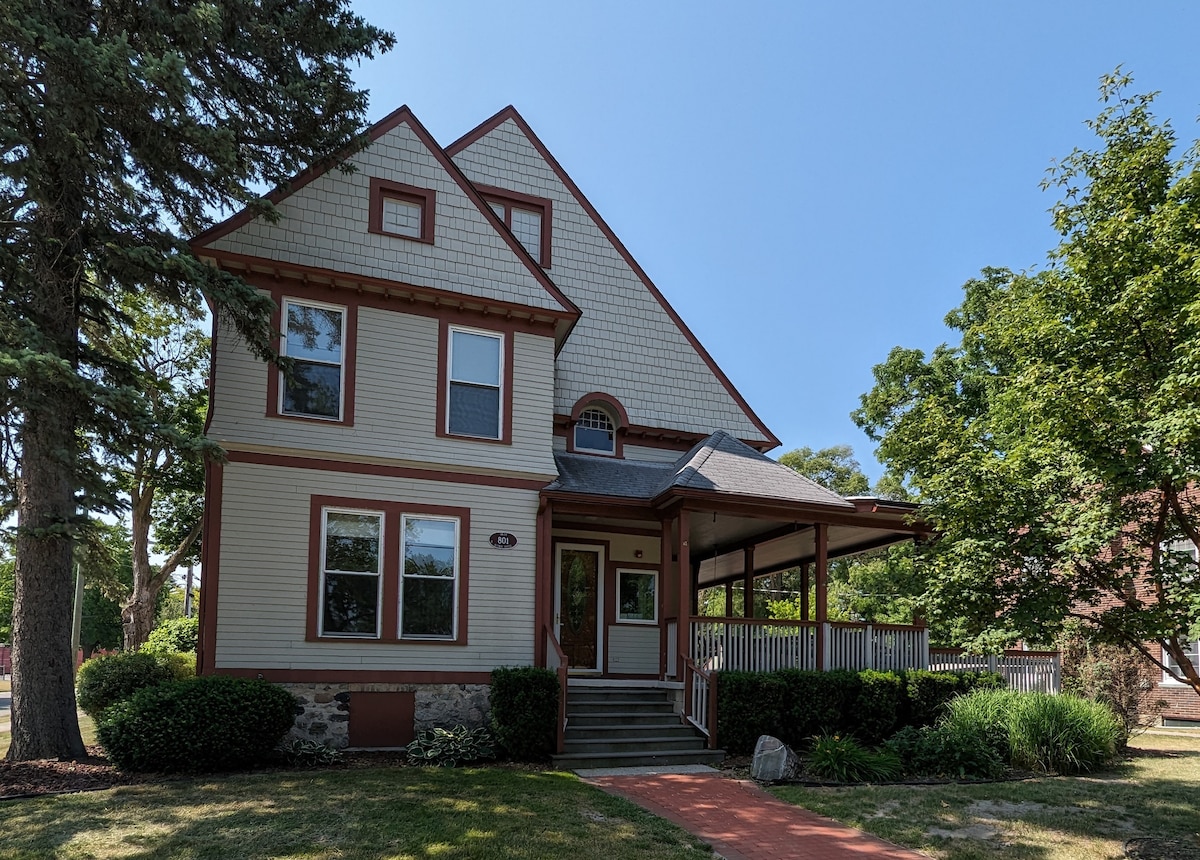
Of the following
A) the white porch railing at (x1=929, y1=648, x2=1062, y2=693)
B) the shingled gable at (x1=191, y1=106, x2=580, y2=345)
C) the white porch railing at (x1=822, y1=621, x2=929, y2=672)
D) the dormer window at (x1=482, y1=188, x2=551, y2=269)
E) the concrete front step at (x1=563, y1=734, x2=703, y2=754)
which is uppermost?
the dormer window at (x1=482, y1=188, x2=551, y2=269)

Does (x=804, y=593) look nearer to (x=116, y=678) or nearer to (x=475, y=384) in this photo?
(x=475, y=384)

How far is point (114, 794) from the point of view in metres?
8.26

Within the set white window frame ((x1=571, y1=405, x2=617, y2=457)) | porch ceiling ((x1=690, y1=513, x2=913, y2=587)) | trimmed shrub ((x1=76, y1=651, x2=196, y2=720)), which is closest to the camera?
trimmed shrub ((x1=76, y1=651, x2=196, y2=720))

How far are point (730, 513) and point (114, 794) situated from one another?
331 inches

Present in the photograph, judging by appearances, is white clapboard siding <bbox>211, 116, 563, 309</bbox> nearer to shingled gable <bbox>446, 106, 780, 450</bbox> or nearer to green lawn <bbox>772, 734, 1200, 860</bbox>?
shingled gable <bbox>446, 106, 780, 450</bbox>

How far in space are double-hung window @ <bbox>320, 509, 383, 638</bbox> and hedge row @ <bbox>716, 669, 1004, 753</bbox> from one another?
4.86m

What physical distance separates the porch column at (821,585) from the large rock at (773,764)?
2.90m

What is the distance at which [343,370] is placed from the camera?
475 inches

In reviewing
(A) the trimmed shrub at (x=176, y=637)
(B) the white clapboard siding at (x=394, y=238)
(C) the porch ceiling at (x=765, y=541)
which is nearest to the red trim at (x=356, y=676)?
(C) the porch ceiling at (x=765, y=541)

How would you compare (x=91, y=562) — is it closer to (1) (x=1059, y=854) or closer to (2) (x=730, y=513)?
(2) (x=730, y=513)

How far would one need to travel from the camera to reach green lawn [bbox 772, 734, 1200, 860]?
7.49m

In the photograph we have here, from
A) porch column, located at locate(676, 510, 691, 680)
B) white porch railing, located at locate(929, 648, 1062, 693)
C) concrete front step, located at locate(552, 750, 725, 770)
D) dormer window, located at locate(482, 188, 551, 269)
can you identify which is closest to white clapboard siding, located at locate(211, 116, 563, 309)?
dormer window, located at locate(482, 188, 551, 269)

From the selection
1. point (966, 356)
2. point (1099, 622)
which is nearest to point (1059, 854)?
point (1099, 622)

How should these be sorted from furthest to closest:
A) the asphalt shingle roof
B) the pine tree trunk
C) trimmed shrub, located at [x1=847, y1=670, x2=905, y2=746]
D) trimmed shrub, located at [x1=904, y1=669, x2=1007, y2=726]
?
the asphalt shingle roof
trimmed shrub, located at [x1=904, y1=669, x2=1007, y2=726]
trimmed shrub, located at [x1=847, y1=670, x2=905, y2=746]
the pine tree trunk
